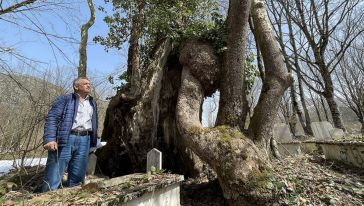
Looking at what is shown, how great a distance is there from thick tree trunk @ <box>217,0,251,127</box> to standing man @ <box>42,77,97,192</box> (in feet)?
7.77

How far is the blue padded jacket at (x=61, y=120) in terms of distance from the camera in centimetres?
464

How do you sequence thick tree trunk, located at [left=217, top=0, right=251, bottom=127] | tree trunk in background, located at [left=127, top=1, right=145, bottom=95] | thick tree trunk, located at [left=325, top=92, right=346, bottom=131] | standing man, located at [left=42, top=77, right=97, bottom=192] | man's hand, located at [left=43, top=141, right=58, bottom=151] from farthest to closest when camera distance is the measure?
thick tree trunk, located at [left=325, top=92, right=346, bottom=131] → tree trunk in background, located at [left=127, top=1, right=145, bottom=95] → thick tree trunk, located at [left=217, top=0, right=251, bottom=127] → standing man, located at [left=42, top=77, right=97, bottom=192] → man's hand, located at [left=43, top=141, right=58, bottom=151]

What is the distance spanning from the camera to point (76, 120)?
5004 millimetres

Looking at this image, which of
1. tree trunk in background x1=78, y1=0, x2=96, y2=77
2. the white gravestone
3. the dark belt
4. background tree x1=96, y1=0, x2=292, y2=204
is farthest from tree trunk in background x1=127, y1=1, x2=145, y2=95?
the white gravestone

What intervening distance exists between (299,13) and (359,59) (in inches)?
416

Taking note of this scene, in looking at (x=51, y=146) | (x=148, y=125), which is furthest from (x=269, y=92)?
(x=51, y=146)

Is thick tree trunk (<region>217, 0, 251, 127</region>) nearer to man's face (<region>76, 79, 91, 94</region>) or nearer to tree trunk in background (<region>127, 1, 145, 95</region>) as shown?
tree trunk in background (<region>127, 1, 145, 95</region>)

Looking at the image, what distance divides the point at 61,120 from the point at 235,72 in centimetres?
318

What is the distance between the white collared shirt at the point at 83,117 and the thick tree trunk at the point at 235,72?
232cm

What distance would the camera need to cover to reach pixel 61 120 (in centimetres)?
483

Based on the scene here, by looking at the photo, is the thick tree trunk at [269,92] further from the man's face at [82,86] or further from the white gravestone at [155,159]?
the man's face at [82,86]

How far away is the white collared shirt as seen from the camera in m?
5.01

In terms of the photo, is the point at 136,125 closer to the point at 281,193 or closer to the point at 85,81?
the point at 85,81

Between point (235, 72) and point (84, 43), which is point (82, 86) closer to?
point (235, 72)
